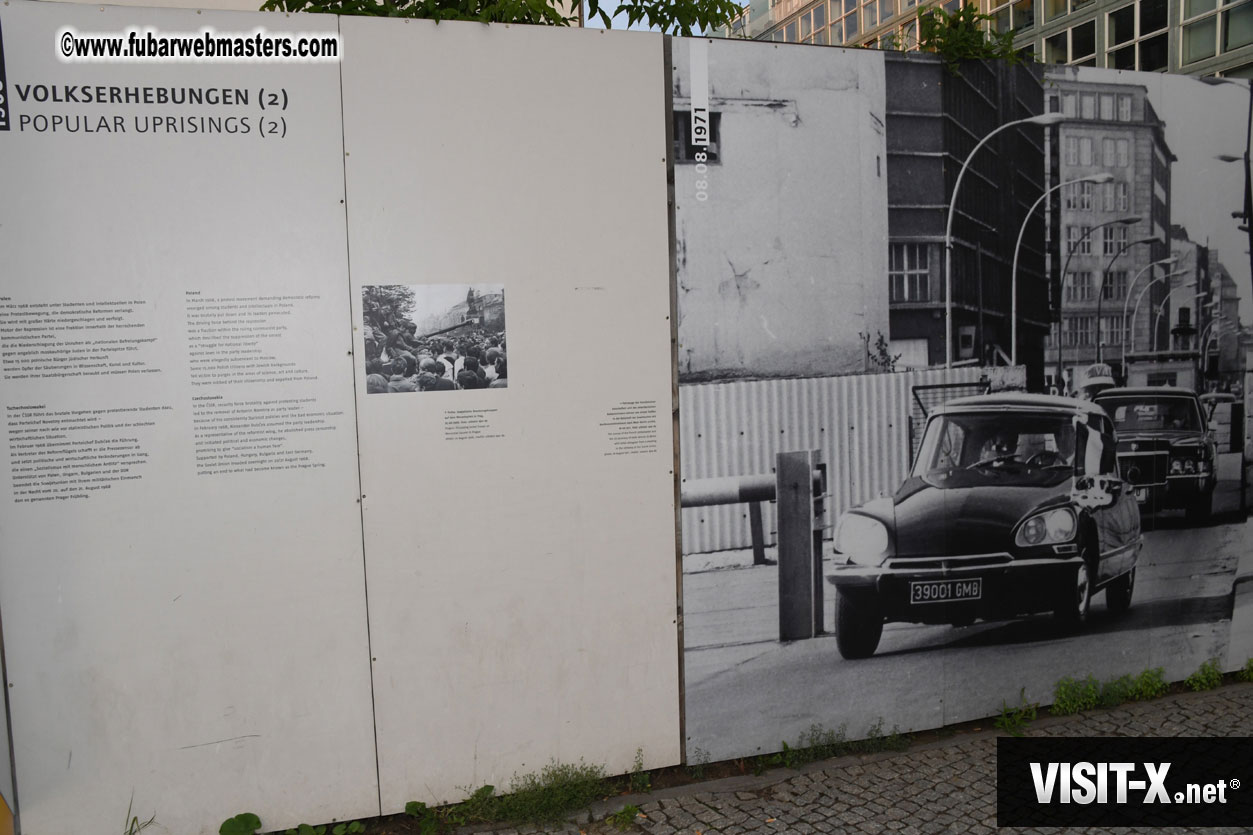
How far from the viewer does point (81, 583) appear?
3.62m

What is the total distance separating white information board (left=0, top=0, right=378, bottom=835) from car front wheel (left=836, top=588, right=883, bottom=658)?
2.17 m

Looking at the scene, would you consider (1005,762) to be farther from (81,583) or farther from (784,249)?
(81,583)

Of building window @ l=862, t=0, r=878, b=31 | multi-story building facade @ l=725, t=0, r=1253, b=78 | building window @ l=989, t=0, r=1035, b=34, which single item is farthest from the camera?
building window @ l=862, t=0, r=878, b=31

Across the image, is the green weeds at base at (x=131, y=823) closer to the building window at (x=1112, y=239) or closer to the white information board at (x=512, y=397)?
the white information board at (x=512, y=397)

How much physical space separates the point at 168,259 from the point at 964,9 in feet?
12.1

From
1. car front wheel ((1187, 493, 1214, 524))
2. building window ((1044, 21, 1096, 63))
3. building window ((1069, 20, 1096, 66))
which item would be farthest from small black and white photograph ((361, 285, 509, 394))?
building window ((1069, 20, 1096, 66))

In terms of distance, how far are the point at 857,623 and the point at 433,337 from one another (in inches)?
93.9

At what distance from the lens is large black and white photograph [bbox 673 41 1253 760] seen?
4.34m

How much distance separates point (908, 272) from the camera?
4.57 metres

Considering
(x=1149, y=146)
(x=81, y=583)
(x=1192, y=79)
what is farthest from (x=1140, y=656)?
(x=81, y=583)

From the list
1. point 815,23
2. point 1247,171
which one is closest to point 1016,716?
point 1247,171

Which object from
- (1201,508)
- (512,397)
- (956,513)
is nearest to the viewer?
(512,397)

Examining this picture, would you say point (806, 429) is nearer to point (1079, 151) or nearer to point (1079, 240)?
point (1079, 240)

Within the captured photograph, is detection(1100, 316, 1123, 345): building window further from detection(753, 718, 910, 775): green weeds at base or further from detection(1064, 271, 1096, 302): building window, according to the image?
detection(753, 718, 910, 775): green weeds at base
